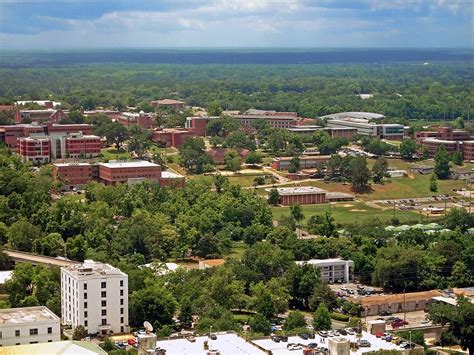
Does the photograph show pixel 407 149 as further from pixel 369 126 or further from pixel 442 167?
pixel 369 126

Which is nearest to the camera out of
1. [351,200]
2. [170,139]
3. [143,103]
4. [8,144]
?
[351,200]

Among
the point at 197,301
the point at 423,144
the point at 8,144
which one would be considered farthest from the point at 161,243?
the point at 423,144

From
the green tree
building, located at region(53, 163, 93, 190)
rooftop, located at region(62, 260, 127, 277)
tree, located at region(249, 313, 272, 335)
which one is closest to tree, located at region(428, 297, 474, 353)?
tree, located at region(249, 313, 272, 335)

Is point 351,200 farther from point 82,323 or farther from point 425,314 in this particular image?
point 82,323

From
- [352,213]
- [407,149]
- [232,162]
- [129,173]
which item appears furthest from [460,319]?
[407,149]

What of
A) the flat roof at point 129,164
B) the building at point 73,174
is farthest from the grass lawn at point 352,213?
the building at point 73,174

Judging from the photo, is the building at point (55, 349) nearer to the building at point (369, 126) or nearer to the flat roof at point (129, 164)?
the flat roof at point (129, 164)
